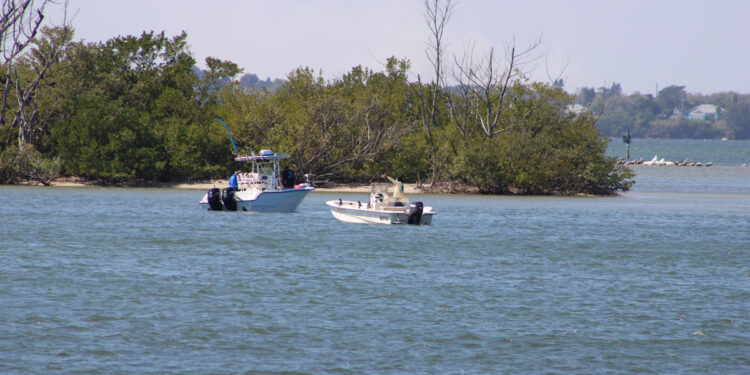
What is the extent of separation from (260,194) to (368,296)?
2547 cm

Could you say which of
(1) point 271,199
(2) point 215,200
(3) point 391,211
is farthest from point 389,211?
(2) point 215,200

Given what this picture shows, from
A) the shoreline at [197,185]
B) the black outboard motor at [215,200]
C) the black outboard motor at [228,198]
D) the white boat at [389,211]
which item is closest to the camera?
the white boat at [389,211]

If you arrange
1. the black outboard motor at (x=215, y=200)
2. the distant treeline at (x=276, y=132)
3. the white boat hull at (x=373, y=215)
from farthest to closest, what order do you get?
the distant treeline at (x=276, y=132) < the black outboard motor at (x=215, y=200) < the white boat hull at (x=373, y=215)

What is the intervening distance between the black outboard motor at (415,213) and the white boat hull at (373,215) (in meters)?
0.20

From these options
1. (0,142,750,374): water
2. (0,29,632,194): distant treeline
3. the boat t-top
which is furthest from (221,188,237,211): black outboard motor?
(0,29,632,194): distant treeline

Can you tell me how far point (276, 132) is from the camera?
67812 millimetres

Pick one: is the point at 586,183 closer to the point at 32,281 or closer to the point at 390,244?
the point at 390,244

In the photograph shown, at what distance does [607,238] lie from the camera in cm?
3847

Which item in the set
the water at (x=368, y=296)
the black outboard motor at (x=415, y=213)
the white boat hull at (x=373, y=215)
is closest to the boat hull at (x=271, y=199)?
the water at (x=368, y=296)

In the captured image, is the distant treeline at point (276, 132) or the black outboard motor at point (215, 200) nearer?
the black outboard motor at point (215, 200)

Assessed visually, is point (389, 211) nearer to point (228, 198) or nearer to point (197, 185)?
point (228, 198)

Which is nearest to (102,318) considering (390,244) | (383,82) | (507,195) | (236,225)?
(390,244)

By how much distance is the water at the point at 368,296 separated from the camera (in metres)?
16.8

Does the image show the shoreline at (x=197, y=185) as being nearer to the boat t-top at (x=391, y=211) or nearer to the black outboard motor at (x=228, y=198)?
the black outboard motor at (x=228, y=198)
